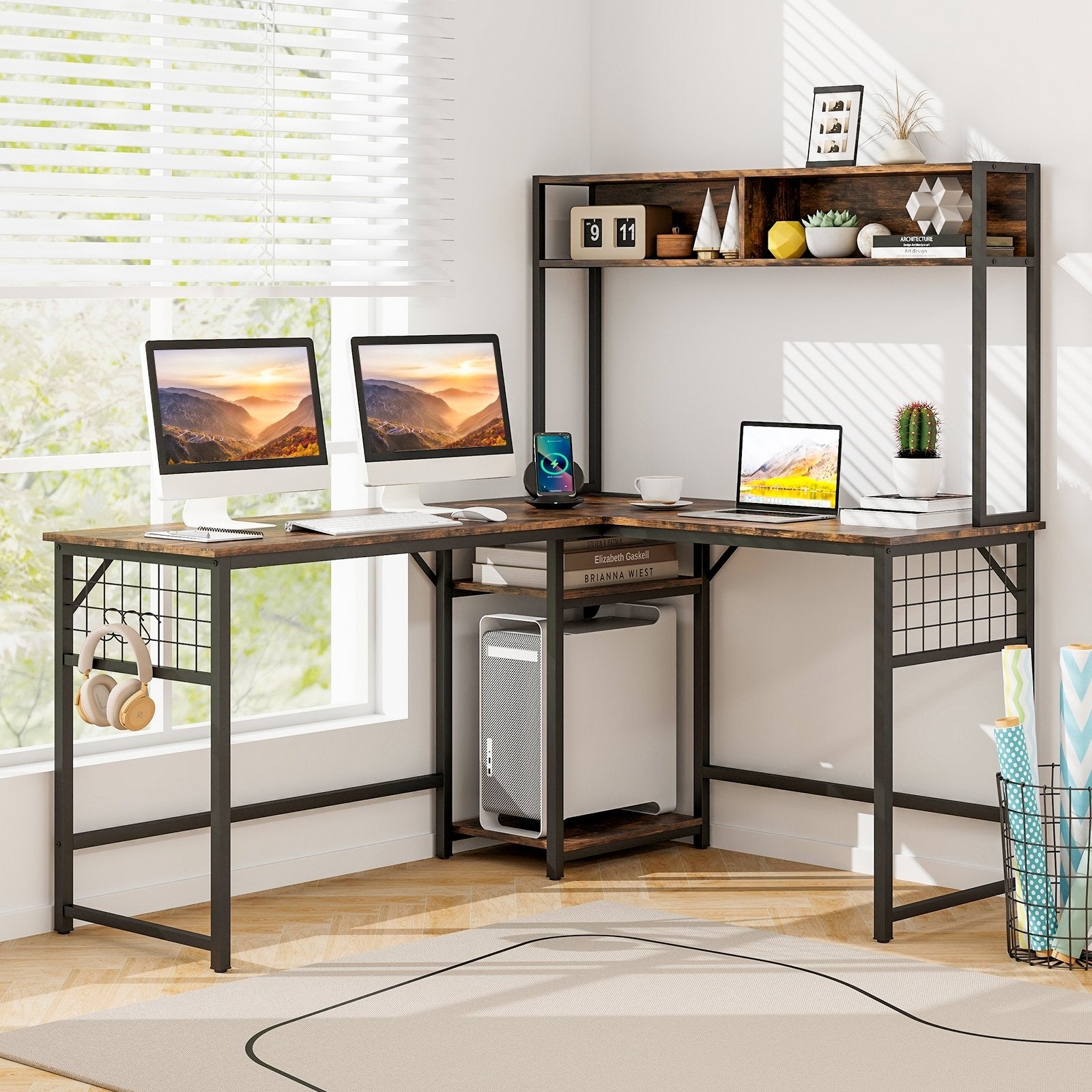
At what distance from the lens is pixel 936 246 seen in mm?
4199

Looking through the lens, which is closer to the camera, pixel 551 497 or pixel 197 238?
pixel 197 238

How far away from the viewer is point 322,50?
183 inches

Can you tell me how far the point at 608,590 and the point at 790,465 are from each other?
54cm

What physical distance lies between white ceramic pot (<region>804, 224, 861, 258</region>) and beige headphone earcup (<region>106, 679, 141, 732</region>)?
6.22 feet

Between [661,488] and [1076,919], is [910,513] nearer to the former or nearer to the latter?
[661,488]

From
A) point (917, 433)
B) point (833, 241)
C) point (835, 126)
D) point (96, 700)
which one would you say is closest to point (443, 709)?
point (96, 700)

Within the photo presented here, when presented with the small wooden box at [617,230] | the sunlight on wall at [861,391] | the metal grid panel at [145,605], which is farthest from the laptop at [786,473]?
the metal grid panel at [145,605]

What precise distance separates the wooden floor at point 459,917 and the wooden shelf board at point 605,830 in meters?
0.07

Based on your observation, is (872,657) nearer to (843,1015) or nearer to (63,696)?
(843,1015)

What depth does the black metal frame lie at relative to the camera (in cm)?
397

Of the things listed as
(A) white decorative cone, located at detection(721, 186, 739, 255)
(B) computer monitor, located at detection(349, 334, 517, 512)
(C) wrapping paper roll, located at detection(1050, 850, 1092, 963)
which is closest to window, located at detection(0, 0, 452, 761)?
(B) computer monitor, located at detection(349, 334, 517, 512)

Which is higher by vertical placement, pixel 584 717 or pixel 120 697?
pixel 120 697

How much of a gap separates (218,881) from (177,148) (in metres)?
1.65

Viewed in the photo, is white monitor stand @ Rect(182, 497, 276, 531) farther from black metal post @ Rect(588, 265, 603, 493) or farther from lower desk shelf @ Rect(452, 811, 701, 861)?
black metal post @ Rect(588, 265, 603, 493)
